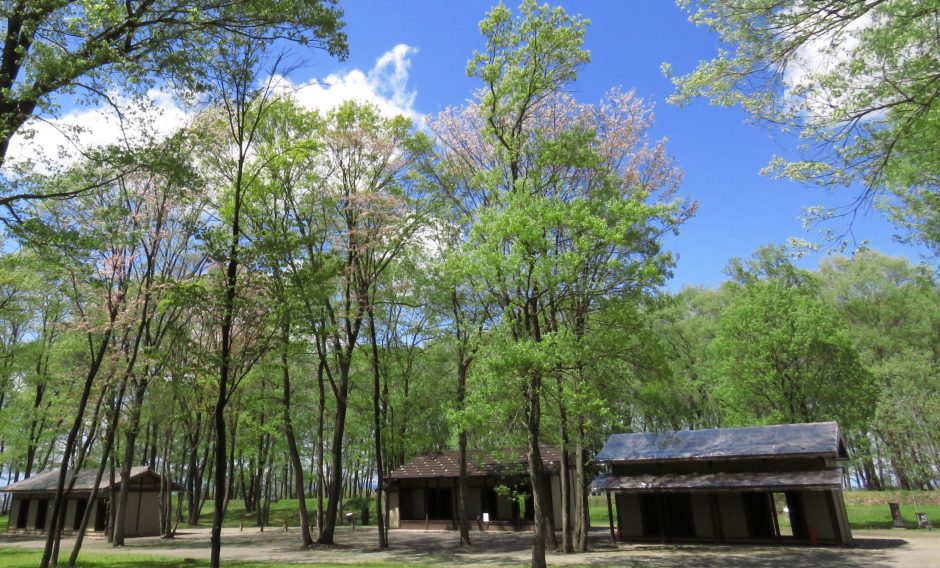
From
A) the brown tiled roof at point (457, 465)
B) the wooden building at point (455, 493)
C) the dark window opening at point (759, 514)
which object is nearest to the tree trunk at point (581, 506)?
the brown tiled roof at point (457, 465)

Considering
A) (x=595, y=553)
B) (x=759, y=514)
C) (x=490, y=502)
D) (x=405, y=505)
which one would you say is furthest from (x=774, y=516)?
(x=405, y=505)

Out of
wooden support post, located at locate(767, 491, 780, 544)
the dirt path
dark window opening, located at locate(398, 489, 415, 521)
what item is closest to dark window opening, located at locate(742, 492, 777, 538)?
wooden support post, located at locate(767, 491, 780, 544)

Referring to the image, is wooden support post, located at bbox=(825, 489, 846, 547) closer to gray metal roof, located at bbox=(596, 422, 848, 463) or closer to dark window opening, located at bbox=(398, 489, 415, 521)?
gray metal roof, located at bbox=(596, 422, 848, 463)

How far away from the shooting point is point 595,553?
59.6 feet

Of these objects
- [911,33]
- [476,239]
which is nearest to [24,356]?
[476,239]

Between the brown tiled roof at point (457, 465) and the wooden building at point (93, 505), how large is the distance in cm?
1421

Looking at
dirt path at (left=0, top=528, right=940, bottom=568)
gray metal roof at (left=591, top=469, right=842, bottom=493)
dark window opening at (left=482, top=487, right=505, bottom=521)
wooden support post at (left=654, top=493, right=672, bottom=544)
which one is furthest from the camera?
dark window opening at (left=482, top=487, right=505, bottom=521)

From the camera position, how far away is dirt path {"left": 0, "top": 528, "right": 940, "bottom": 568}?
15.3 m

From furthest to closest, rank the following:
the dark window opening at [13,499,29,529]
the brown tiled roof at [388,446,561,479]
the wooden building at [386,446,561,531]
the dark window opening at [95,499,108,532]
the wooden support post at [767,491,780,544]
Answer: the dark window opening at [13,499,29,529], the dark window opening at [95,499,108,532], the wooden building at [386,446,561,531], the brown tiled roof at [388,446,561,479], the wooden support post at [767,491,780,544]

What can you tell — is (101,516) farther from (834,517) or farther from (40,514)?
(834,517)

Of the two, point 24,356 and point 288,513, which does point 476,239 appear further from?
point 288,513

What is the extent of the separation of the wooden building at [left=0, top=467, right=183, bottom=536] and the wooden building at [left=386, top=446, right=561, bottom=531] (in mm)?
13949

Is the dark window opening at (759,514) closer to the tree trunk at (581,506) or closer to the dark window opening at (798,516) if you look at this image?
the dark window opening at (798,516)

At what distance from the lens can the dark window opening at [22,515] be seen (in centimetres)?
3416
